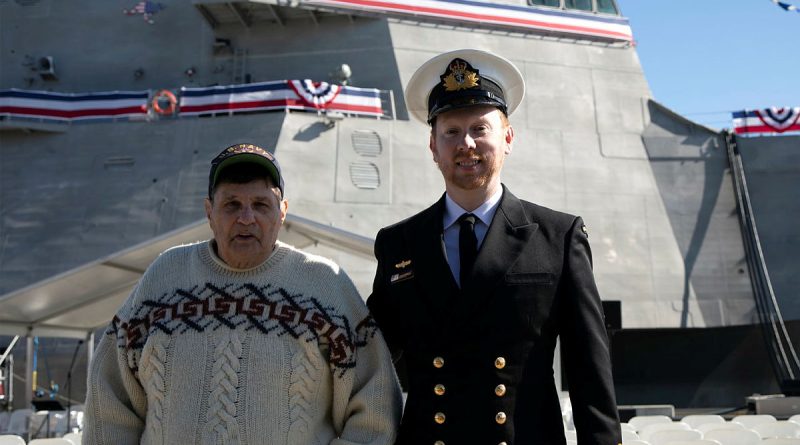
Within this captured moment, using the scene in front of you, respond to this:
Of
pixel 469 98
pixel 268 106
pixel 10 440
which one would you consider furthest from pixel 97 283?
pixel 469 98

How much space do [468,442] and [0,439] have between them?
4.80m

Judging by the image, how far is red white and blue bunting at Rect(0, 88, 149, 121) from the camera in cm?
1412

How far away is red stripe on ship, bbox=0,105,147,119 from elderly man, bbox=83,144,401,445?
12565 mm

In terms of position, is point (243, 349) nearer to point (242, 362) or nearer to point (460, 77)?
point (242, 362)

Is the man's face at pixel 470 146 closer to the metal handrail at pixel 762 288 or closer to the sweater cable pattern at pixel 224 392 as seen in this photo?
the sweater cable pattern at pixel 224 392

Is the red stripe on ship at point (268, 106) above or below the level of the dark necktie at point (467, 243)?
above

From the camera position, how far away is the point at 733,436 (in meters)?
5.77

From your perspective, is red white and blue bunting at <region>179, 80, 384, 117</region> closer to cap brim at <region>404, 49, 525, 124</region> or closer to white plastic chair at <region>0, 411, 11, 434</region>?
white plastic chair at <region>0, 411, 11, 434</region>

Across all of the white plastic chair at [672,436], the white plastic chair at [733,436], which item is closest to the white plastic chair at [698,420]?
the white plastic chair at [733,436]

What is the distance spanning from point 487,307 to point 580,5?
13941 millimetres

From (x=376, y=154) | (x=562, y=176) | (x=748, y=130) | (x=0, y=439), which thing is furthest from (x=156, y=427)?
(x=748, y=130)

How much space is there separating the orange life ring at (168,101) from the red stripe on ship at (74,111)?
29 centimetres

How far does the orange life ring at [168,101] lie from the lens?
14.0 m

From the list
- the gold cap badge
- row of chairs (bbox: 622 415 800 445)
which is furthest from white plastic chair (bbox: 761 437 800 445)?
the gold cap badge
